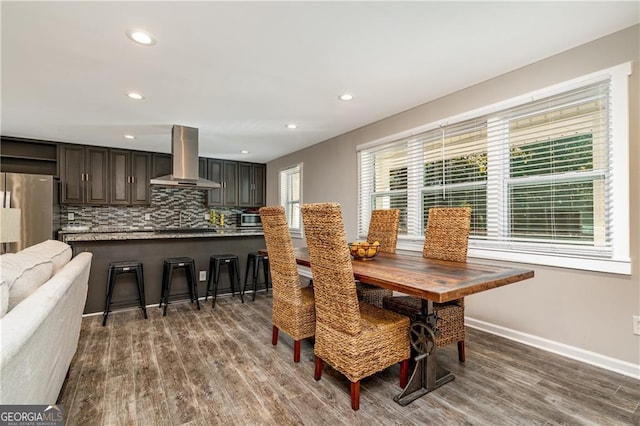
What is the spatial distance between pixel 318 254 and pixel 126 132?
13.1 ft

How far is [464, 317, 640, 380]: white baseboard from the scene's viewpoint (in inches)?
81.8

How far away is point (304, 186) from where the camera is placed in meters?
5.46

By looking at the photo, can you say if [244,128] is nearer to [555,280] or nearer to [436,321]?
[436,321]

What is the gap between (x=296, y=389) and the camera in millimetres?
1962

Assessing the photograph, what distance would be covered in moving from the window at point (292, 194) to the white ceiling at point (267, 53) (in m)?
2.20

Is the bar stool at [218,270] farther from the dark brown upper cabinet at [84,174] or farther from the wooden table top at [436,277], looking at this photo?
the dark brown upper cabinet at [84,174]

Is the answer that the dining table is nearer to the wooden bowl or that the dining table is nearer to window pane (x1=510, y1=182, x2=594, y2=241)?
the wooden bowl

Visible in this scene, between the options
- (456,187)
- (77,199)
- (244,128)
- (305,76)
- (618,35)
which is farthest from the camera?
(77,199)

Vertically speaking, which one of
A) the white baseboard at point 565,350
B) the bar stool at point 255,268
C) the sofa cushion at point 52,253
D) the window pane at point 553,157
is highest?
A: the window pane at point 553,157

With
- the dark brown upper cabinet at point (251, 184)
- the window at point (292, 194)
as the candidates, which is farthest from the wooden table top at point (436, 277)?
the dark brown upper cabinet at point (251, 184)

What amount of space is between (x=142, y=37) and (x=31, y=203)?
3.59m

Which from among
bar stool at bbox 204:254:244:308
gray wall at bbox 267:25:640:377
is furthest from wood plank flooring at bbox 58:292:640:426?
bar stool at bbox 204:254:244:308

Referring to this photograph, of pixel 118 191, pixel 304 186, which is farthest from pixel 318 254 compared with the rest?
pixel 118 191

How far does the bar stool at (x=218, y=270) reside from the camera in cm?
387
